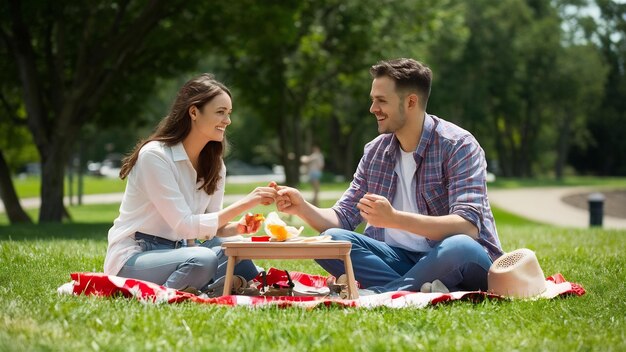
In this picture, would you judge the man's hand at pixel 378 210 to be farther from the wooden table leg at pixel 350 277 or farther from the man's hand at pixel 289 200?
the man's hand at pixel 289 200

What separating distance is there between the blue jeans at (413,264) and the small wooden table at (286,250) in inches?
20.9

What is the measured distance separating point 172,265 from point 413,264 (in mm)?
1776

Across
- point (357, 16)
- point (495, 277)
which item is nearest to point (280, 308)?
point (495, 277)

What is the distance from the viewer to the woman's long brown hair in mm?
6258

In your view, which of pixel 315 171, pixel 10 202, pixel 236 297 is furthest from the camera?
pixel 315 171

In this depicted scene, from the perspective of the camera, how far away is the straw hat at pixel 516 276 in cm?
607

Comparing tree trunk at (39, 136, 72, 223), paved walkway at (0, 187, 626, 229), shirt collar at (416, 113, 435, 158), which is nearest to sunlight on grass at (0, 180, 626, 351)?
shirt collar at (416, 113, 435, 158)

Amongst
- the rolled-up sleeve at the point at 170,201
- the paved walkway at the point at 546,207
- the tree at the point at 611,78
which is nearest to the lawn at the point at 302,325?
the rolled-up sleeve at the point at 170,201

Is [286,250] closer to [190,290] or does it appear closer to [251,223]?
[251,223]

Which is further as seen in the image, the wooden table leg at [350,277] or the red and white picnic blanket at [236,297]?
the wooden table leg at [350,277]

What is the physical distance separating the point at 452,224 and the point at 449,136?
27.4 inches

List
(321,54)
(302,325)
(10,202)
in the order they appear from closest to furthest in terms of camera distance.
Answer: (302,325)
(10,202)
(321,54)

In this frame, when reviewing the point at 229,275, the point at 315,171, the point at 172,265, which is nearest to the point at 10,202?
the point at 315,171

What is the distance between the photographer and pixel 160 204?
604 centimetres
